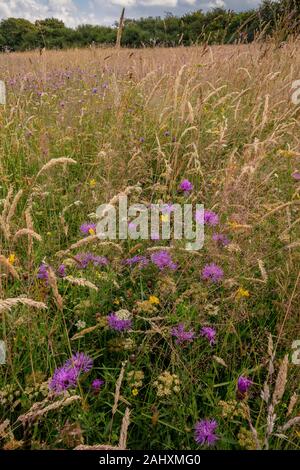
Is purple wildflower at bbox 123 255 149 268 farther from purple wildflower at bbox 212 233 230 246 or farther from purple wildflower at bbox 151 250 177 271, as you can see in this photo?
purple wildflower at bbox 212 233 230 246

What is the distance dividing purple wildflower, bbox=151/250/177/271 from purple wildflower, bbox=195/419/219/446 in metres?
0.65

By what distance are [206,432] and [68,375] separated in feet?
1.52

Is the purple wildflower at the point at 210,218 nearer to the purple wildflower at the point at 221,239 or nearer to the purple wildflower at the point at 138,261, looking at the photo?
the purple wildflower at the point at 221,239

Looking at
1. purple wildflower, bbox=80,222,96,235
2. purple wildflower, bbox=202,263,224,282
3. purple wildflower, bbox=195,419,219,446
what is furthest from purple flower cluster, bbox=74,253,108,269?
purple wildflower, bbox=195,419,219,446

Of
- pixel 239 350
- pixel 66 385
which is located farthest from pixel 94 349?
pixel 239 350

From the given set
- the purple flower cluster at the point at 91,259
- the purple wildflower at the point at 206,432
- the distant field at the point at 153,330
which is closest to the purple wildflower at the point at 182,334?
the distant field at the point at 153,330

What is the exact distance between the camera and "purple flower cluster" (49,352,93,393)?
1270mm

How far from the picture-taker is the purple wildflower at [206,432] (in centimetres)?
121

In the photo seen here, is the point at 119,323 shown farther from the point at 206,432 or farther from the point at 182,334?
the point at 206,432

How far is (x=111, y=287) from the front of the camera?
1704mm

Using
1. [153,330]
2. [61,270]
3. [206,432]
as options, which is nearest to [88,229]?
[61,270]

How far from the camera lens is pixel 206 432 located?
123cm

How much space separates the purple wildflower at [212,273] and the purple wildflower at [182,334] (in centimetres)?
27
